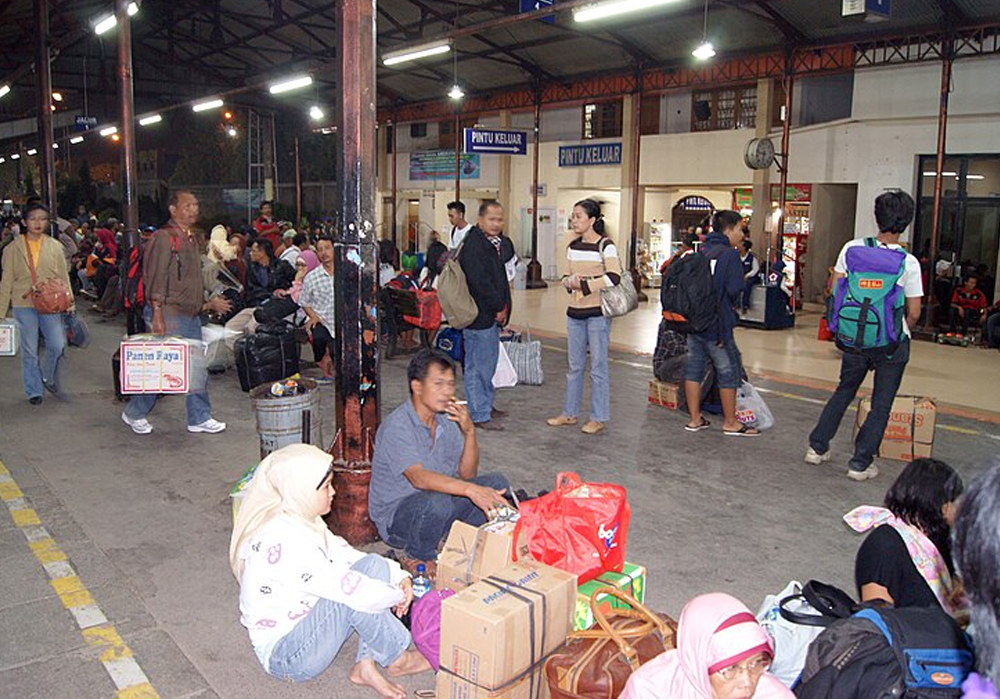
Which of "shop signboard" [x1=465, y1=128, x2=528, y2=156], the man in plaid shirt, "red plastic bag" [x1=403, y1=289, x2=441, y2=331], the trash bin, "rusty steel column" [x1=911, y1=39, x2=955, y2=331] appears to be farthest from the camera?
"shop signboard" [x1=465, y1=128, x2=528, y2=156]

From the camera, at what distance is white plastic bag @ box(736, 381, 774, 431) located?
7.48 m

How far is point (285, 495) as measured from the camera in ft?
10.9

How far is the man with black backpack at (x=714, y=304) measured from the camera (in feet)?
23.4

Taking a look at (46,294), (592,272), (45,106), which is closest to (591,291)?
(592,272)

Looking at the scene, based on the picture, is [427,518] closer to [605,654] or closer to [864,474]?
[605,654]

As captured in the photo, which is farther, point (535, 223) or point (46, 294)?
point (535, 223)

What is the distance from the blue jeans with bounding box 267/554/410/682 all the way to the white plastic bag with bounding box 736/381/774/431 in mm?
4696

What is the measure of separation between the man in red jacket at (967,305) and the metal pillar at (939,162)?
388mm

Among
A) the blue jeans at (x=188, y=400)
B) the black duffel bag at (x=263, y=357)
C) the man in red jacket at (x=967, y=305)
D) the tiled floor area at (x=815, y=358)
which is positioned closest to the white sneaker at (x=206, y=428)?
the blue jeans at (x=188, y=400)

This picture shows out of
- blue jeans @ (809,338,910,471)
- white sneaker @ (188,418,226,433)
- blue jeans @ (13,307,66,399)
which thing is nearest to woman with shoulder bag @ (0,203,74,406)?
blue jeans @ (13,307,66,399)

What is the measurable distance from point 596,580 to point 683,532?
1728mm

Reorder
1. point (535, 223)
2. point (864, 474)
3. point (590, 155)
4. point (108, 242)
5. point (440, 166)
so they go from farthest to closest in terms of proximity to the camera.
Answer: point (440, 166)
point (535, 223)
point (590, 155)
point (108, 242)
point (864, 474)

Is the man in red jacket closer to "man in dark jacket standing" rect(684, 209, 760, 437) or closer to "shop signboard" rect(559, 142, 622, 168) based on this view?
"man in dark jacket standing" rect(684, 209, 760, 437)

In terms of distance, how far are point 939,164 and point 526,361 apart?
901 centimetres
